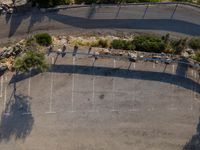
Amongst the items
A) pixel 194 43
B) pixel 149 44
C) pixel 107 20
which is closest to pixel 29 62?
pixel 107 20

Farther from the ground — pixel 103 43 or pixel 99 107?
pixel 103 43

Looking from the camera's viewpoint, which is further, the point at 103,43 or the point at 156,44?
the point at 103,43

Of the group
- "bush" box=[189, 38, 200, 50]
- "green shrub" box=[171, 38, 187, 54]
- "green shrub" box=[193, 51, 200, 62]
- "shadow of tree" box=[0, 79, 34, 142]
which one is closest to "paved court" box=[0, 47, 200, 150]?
"shadow of tree" box=[0, 79, 34, 142]

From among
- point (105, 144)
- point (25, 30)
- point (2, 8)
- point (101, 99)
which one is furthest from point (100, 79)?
point (2, 8)

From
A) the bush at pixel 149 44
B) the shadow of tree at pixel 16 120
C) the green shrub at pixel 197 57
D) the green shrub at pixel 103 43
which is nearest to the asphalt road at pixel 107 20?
the green shrub at pixel 103 43

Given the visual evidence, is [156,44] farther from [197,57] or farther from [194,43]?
[197,57]

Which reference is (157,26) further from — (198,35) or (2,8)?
(2,8)
